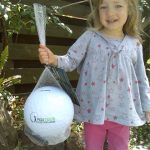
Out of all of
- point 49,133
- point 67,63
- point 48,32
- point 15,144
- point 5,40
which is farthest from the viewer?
point 48,32

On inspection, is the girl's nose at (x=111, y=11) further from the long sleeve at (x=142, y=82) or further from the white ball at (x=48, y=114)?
the white ball at (x=48, y=114)

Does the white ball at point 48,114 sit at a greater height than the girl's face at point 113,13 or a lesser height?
lesser

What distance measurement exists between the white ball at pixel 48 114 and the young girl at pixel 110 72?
0.28m

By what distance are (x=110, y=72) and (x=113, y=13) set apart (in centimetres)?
42

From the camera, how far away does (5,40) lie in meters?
5.52

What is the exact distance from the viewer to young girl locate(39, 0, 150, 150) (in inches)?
124

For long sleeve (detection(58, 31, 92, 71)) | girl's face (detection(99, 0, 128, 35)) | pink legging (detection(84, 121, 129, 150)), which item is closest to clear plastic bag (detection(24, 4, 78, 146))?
long sleeve (detection(58, 31, 92, 71))

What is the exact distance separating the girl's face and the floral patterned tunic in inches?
4.5

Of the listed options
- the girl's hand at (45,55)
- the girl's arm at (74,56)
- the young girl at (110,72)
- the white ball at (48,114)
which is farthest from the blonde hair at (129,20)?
the white ball at (48,114)

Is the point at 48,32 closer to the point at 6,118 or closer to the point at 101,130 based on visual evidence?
the point at 6,118

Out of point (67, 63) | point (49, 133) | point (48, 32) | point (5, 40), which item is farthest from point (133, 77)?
point (48, 32)

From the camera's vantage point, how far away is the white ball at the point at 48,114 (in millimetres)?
2770

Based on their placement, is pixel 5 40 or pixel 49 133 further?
pixel 5 40

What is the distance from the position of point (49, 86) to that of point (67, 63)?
0.87 ft
